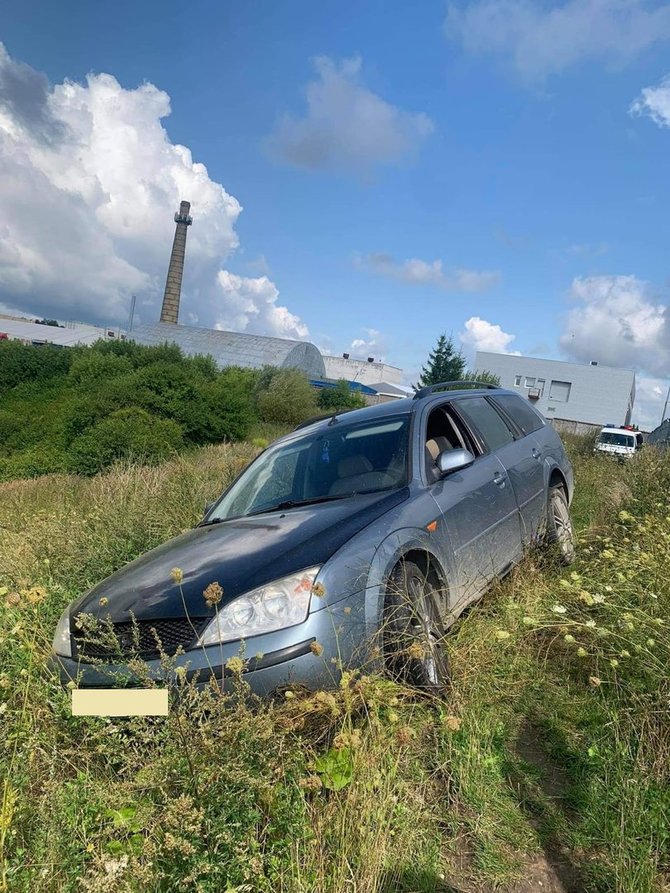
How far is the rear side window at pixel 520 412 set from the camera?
18.3ft

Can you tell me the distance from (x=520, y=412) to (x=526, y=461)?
89cm

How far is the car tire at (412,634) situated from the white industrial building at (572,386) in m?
59.1

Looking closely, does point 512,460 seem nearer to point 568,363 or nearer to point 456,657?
point 456,657

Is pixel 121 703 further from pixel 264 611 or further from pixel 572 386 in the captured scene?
pixel 572 386

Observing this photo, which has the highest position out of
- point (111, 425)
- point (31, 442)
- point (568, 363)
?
point (568, 363)

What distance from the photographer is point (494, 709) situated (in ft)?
9.46

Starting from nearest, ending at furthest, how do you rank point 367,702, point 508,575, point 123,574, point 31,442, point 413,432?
1. point 367,702
2. point 123,574
3. point 413,432
4. point 508,575
5. point 31,442

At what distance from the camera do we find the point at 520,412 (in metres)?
5.84

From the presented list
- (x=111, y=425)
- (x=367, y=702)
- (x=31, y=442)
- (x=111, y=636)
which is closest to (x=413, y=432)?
(x=367, y=702)

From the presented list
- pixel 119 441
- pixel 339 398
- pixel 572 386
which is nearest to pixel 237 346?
pixel 339 398

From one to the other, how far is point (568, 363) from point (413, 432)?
211ft

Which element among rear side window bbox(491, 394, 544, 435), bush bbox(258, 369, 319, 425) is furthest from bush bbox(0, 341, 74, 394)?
rear side window bbox(491, 394, 544, 435)

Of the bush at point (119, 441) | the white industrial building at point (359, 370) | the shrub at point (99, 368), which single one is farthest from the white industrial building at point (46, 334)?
the bush at point (119, 441)

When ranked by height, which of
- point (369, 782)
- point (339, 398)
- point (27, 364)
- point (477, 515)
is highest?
point (339, 398)
